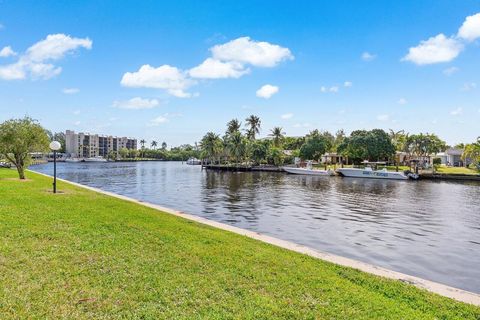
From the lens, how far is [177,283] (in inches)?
263

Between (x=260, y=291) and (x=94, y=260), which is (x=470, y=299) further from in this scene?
(x=94, y=260)

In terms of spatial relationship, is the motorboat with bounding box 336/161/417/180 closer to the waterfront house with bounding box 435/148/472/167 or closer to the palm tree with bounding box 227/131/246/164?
the palm tree with bounding box 227/131/246/164

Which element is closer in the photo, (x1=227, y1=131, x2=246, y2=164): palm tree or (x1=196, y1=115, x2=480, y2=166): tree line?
(x1=196, y1=115, x2=480, y2=166): tree line

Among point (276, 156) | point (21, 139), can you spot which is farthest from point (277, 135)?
point (21, 139)

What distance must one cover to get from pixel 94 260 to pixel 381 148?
81.2 metres

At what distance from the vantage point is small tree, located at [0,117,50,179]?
27.7 m

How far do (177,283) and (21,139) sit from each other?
2759 cm

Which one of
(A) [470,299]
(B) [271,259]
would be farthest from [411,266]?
(B) [271,259]

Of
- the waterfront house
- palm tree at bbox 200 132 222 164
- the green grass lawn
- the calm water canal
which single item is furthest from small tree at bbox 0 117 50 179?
the waterfront house

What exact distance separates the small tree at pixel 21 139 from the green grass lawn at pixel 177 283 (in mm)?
20783

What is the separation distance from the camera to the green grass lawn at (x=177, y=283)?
18.5 ft

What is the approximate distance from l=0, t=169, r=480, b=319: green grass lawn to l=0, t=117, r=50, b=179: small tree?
68.2ft

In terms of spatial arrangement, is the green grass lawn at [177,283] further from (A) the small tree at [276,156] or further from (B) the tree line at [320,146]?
(A) the small tree at [276,156]

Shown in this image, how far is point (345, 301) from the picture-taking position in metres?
6.28
